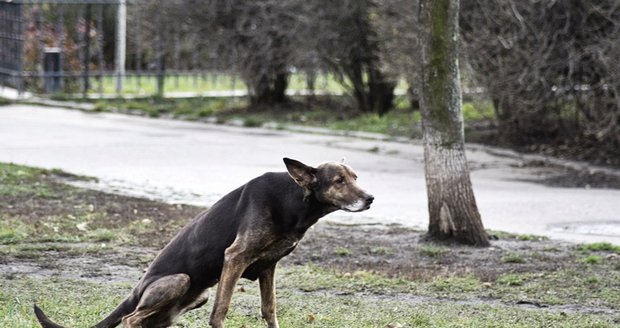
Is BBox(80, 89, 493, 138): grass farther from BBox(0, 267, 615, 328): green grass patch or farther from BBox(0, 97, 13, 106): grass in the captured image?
BBox(0, 267, 615, 328): green grass patch

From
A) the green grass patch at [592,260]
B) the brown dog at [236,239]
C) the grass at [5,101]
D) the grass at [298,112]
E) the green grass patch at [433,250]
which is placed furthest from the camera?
the grass at [5,101]

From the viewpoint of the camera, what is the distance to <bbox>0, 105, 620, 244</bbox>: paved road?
1148 cm

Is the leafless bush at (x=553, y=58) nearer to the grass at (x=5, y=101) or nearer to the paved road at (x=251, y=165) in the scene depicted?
the paved road at (x=251, y=165)

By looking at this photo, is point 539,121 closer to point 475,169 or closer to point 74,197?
point 475,169

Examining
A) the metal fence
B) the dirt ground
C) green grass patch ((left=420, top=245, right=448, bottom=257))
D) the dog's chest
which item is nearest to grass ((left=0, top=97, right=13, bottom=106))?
the metal fence

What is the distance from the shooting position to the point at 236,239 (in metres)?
6.13

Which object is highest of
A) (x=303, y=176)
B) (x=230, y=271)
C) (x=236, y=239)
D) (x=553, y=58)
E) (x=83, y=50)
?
(x=553, y=58)

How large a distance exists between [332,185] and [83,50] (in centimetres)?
2021

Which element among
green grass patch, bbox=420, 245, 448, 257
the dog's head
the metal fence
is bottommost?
green grass patch, bbox=420, 245, 448, 257

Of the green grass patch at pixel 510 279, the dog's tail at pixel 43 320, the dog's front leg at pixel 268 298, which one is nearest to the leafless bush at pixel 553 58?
the green grass patch at pixel 510 279

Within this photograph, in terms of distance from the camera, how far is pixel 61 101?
23.3 m

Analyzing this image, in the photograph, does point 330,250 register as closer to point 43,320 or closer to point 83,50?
point 43,320

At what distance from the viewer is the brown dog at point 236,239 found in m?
6.06

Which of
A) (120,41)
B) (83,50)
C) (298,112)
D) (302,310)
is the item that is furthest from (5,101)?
(302,310)
